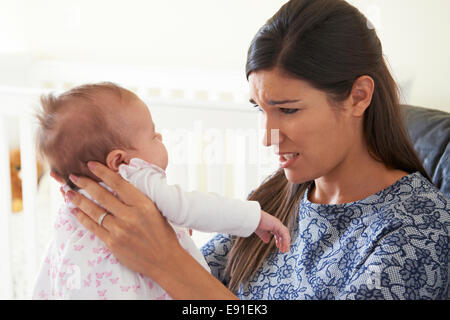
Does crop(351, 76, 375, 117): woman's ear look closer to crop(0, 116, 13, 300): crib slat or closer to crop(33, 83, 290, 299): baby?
crop(33, 83, 290, 299): baby

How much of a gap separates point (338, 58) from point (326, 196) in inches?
13.9

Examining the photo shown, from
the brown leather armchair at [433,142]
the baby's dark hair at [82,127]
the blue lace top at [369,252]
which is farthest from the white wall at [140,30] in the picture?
the baby's dark hair at [82,127]

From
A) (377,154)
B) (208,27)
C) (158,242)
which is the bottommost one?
(158,242)

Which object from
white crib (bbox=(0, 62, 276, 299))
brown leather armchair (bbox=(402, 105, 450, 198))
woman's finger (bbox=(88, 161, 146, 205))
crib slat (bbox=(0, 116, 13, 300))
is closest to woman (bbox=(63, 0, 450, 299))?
woman's finger (bbox=(88, 161, 146, 205))

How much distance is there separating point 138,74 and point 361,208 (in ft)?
6.15

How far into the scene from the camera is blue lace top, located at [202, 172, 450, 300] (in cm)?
96

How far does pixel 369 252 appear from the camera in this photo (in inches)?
40.6

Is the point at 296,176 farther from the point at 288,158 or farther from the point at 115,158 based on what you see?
the point at 115,158

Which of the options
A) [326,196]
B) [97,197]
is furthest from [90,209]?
[326,196]

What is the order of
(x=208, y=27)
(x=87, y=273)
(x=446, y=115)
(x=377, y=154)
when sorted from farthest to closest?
1. (x=208, y=27)
2. (x=446, y=115)
3. (x=377, y=154)
4. (x=87, y=273)

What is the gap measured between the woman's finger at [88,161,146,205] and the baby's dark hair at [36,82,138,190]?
0.09 ft

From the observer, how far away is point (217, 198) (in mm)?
954
